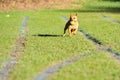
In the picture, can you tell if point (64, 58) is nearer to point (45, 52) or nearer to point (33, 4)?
point (45, 52)

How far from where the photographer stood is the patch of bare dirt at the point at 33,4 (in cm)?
4950

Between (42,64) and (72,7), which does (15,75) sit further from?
(72,7)

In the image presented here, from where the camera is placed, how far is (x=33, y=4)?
52.1 meters

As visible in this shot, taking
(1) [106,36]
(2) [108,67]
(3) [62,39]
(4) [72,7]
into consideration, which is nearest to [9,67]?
(2) [108,67]

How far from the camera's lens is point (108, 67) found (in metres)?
12.4

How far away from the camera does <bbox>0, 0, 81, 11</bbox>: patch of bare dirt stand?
162 feet

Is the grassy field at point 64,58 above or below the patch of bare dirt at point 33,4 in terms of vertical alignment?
above

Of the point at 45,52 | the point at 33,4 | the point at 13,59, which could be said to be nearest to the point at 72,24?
the point at 45,52

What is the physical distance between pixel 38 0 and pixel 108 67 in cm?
4272

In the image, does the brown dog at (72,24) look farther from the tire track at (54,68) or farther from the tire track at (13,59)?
the tire track at (54,68)

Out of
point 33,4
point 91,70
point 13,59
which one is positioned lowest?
point 33,4

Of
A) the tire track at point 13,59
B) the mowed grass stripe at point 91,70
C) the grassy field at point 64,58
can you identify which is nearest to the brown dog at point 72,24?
the grassy field at point 64,58

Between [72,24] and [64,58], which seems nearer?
[64,58]

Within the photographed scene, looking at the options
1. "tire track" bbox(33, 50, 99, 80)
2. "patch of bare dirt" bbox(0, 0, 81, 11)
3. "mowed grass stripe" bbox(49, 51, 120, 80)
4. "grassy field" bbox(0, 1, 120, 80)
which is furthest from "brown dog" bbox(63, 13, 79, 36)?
"patch of bare dirt" bbox(0, 0, 81, 11)
